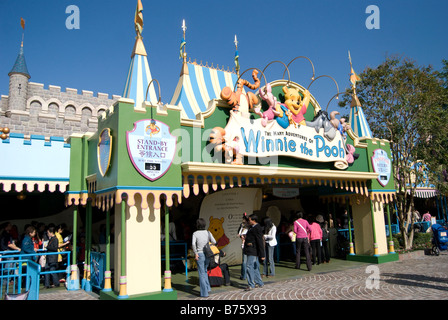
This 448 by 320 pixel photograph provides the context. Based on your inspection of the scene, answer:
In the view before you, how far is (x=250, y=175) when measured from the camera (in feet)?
27.3

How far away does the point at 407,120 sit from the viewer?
45.4ft

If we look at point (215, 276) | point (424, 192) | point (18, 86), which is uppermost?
point (18, 86)

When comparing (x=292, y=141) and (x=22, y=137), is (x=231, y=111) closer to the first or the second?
(x=292, y=141)

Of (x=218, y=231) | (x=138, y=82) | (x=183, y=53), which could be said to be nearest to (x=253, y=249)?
(x=218, y=231)

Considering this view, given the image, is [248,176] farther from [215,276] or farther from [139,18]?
[139,18]

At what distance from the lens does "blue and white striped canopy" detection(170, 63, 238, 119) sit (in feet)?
36.7

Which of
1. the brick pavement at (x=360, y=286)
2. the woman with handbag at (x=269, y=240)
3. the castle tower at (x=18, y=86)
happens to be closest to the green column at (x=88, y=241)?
the brick pavement at (x=360, y=286)

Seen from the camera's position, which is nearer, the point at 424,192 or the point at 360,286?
the point at 360,286

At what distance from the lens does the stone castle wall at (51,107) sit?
1580 centimetres

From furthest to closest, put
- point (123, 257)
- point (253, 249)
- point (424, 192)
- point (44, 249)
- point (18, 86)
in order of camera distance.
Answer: point (18, 86) → point (424, 192) → point (44, 249) → point (253, 249) → point (123, 257)

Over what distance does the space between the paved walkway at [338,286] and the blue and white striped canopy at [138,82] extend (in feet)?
15.6

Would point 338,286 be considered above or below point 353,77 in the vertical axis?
below

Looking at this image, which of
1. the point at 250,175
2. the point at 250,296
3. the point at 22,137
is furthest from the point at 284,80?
the point at 22,137

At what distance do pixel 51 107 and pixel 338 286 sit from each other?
18.0m
